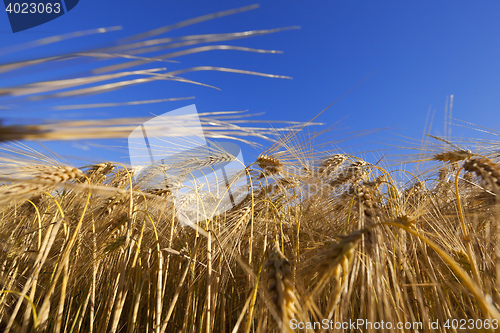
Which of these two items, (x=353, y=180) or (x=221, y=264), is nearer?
(x=221, y=264)

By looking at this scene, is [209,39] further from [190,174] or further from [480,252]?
[480,252]

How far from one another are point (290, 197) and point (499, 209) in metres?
1.04

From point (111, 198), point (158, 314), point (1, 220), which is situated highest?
point (111, 198)

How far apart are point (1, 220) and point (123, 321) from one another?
3.97ft

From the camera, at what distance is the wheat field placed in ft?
2.05

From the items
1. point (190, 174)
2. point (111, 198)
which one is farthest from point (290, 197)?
point (111, 198)

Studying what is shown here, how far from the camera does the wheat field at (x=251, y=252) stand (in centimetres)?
62

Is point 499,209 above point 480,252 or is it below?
above

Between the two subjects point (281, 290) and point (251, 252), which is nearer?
point (281, 290)

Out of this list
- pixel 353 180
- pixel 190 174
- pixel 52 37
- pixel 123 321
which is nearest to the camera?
pixel 52 37

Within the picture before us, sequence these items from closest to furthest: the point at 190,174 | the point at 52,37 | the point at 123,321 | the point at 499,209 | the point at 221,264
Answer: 1. the point at 52,37
2. the point at 499,209
3. the point at 221,264
4. the point at 123,321
5. the point at 190,174

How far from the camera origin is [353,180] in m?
1.56

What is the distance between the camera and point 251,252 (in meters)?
1.12

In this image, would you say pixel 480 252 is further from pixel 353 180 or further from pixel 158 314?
pixel 158 314
